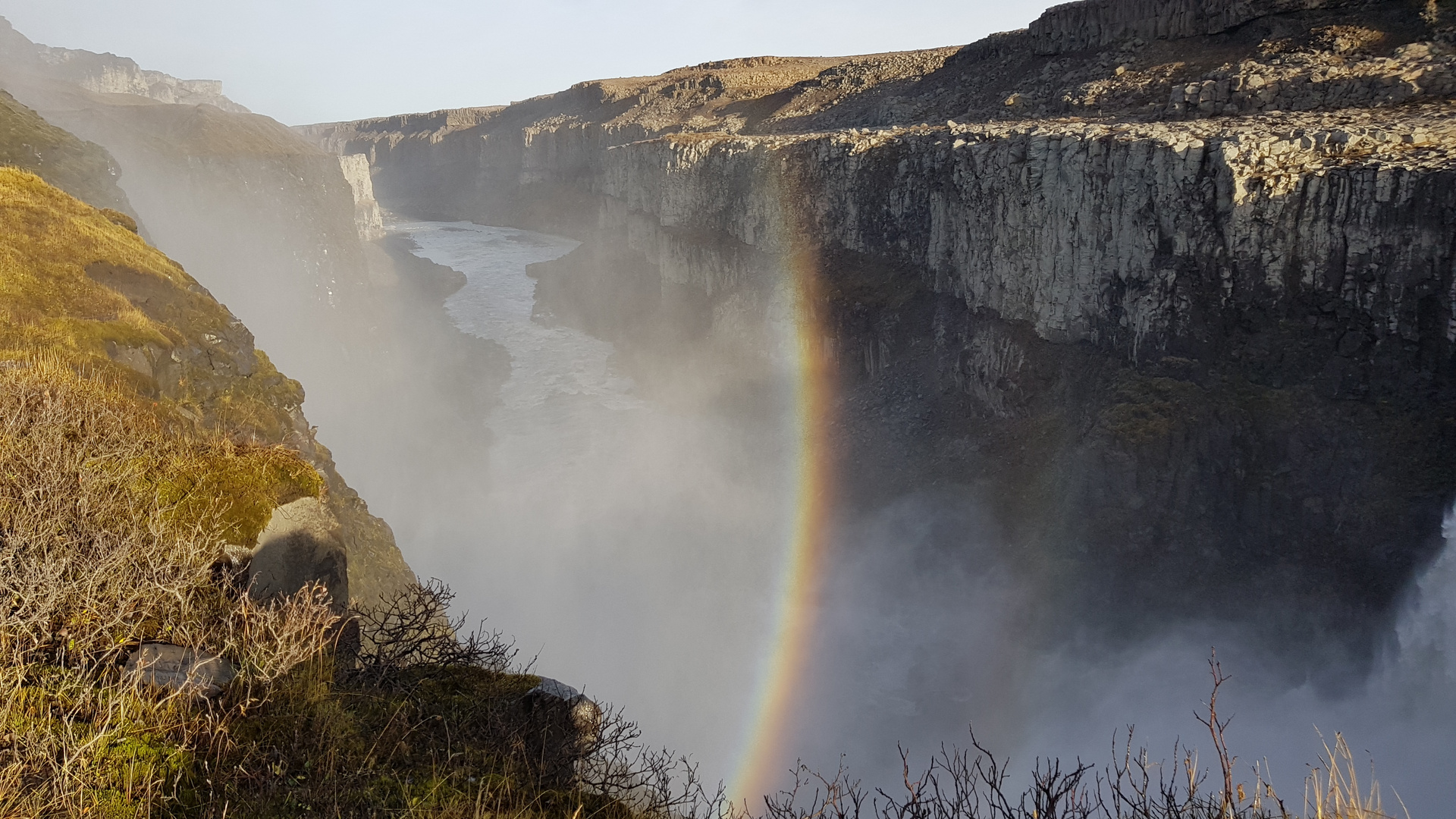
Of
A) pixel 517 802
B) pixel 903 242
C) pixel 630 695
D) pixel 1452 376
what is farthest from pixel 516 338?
pixel 517 802

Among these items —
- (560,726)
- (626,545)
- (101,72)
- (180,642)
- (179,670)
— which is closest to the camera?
(179,670)

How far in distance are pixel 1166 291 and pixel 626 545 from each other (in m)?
19.9

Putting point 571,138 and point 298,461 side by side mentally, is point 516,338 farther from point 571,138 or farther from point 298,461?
point 298,461

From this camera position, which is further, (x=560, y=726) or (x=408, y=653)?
(x=408, y=653)

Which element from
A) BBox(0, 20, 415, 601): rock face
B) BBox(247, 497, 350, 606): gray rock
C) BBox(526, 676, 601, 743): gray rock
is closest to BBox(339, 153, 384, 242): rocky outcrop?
BBox(0, 20, 415, 601): rock face

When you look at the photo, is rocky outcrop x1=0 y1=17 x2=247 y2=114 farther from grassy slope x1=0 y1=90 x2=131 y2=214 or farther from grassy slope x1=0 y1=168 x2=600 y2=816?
grassy slope x1=0 y1=168 x2=600 y2=816

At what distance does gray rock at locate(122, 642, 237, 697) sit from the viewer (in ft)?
19.2

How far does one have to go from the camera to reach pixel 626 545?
104ft

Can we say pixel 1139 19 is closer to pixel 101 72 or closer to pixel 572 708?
pixel 572 708

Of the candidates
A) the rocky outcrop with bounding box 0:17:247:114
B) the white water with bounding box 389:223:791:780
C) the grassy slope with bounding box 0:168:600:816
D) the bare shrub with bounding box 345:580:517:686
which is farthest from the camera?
the rocky outcrop with bounding box 0:17:247:114

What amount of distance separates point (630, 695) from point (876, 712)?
694 centimetres

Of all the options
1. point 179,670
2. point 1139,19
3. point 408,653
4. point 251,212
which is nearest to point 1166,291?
point 408,653

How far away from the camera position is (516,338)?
5766 centimetres

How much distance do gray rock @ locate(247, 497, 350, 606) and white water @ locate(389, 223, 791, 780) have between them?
508 inches
